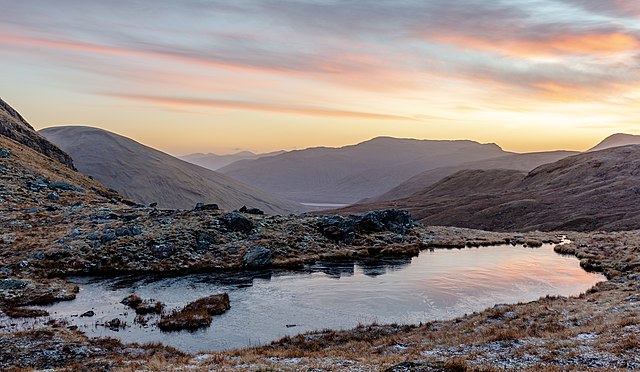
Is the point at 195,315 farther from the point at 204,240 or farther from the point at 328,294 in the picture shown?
the point at 204,240

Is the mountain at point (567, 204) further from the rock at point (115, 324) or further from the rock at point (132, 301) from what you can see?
the rock at point (115, 324)

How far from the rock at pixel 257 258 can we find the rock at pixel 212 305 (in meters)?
13.6

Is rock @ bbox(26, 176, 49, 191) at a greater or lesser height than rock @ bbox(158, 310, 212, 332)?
greater

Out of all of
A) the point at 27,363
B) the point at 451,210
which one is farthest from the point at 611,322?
the point at 451,210

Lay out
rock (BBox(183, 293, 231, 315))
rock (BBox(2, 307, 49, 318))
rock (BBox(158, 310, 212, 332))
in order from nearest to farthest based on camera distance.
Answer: rock (BBox(158, 310, 212, 332))
rock (BBox(2, 307, 49, 318))
rock (BBox(183, 293, 231, 315))

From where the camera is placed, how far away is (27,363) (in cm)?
2372

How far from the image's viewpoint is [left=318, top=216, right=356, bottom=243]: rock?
215ft

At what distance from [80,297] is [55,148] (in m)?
105

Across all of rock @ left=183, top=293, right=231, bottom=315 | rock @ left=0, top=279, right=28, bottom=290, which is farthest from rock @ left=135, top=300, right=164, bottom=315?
rock @ left=0, top=279, right=28, bottom=290

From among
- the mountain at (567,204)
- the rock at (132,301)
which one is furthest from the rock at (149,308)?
the mountain at (567,204)

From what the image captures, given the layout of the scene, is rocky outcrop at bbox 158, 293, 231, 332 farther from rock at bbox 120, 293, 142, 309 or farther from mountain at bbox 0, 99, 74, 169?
mountain at bbox 0, 99, 74, 169

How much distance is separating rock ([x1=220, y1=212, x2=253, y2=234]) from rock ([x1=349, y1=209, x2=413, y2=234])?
17997 mm

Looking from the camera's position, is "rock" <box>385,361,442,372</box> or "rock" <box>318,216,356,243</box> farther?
"rock" <box>318,216,356,243</box>

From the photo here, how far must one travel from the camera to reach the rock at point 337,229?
6550 cm
